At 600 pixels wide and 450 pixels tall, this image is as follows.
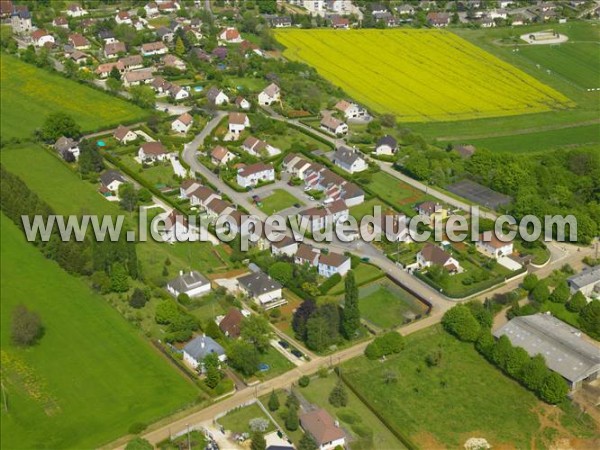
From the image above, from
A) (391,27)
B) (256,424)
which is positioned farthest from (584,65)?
(256,424)

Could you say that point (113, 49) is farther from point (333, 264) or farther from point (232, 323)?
point (232, 323)

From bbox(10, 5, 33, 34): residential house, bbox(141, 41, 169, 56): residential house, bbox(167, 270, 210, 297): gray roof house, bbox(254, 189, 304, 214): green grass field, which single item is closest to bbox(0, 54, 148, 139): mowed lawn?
bbox(141, 41, 169, 56): residential house

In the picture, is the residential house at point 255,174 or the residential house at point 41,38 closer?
the residential house at point 255,174

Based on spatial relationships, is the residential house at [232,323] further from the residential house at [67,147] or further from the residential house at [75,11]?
the residential house at [75,11]

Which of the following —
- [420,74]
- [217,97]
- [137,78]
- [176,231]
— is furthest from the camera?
[420,74]

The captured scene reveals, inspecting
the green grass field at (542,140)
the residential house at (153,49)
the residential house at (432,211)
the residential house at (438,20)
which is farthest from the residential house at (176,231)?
the residential house at (438,20)

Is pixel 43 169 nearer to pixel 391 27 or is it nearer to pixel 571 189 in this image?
pixel 571 189

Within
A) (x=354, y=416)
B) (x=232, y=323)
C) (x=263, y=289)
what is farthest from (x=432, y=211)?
(x=354, y=416)
